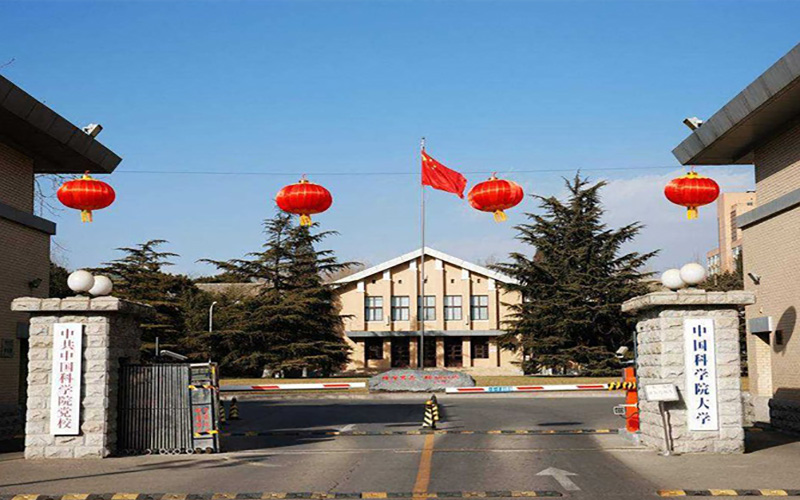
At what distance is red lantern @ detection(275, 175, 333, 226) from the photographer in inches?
764

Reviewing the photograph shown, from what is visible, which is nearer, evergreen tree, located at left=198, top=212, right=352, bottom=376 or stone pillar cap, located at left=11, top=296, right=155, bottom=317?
stone pillar cap, located at left=11, top=296, right=155, bottom=317

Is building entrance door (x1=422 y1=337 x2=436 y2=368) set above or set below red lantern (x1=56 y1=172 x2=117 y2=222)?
below

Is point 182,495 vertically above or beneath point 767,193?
beneath

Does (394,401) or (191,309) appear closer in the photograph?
(394,401)

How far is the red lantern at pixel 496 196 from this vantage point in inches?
815

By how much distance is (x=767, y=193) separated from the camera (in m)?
22.2

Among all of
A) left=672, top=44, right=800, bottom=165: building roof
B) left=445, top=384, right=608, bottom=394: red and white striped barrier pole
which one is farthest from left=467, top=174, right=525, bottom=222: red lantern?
left=445, top=384, right=608, bottom=394: red and white striped barrier pole

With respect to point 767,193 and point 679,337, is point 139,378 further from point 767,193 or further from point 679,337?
point 767,193

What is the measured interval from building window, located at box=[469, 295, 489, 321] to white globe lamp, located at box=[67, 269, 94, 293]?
47.3 metres

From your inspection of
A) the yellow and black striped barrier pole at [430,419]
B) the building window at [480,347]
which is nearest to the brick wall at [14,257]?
the yellow and black striped barrier pole at [430,419]

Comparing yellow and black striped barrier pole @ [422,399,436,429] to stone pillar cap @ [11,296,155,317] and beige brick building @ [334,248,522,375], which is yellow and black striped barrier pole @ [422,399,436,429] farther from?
beige brick building @ [334,248,522,375]

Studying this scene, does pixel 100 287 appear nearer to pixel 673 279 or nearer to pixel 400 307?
pixel 673 279

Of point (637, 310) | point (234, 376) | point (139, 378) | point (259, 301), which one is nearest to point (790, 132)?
point (637, 310)

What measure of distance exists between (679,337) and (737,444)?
227cm
